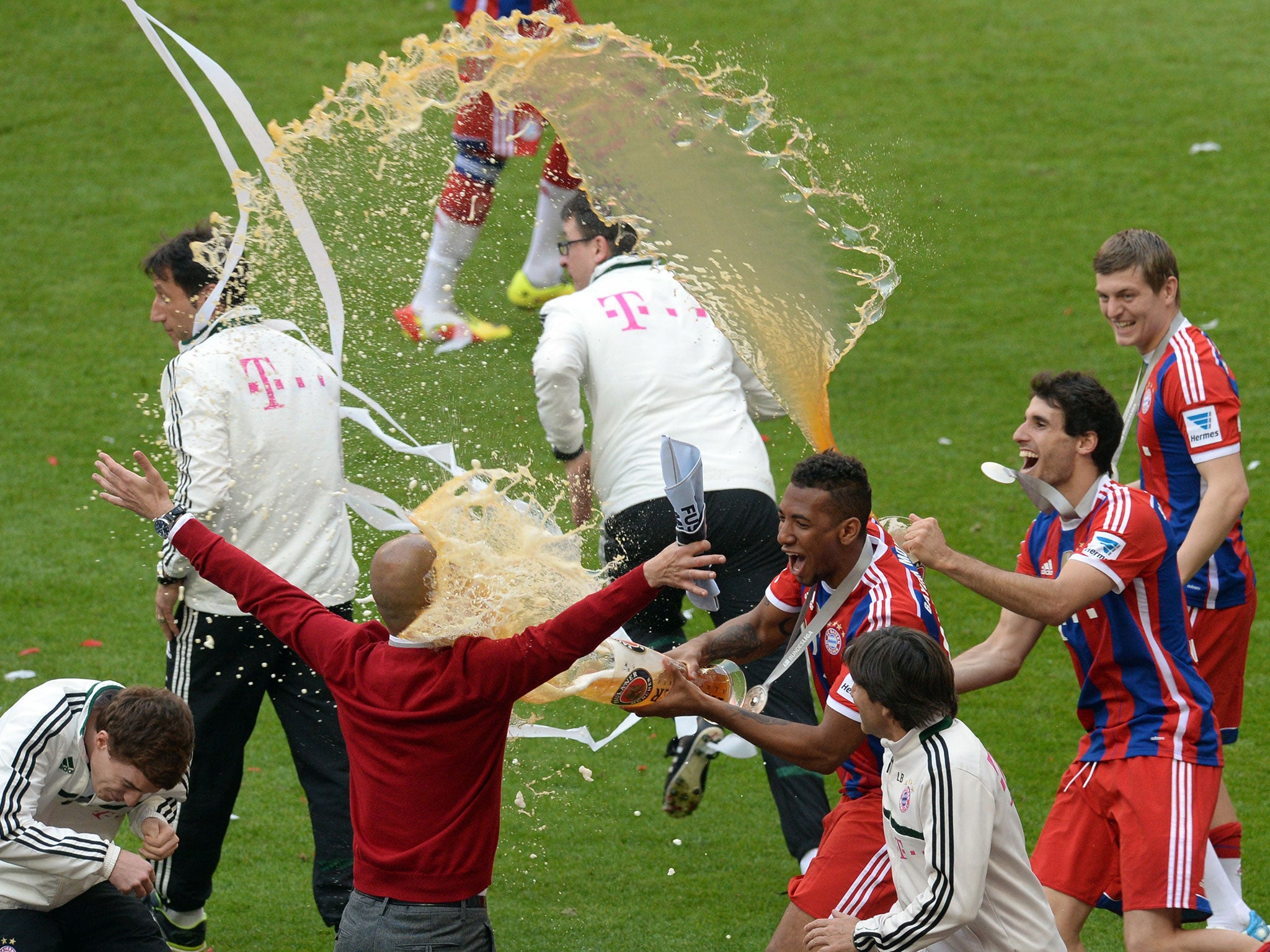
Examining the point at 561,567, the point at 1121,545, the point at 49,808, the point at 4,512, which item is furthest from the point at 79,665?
the point at 1121,545

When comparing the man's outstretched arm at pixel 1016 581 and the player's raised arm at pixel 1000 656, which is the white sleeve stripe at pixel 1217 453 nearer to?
the player's raised arm at pixel 1000 656

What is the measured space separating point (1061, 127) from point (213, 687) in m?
10.8

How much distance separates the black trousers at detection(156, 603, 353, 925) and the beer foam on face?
1478mm

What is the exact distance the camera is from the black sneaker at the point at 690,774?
546 cm

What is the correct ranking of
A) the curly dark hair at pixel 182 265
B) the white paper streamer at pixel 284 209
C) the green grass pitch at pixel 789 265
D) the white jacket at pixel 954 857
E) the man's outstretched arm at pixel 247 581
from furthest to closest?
the green grass pitch at pixel 789 265 < the curly dark hair at pixel 182 265 < the white paper streamer at pixel 284 209 < the man's outstretched arm at pixel 247 581 < the white jacket at pixel 954 857

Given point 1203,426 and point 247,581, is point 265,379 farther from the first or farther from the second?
point 1203,426

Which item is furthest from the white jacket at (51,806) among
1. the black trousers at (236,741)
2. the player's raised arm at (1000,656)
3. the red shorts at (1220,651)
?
the red shorts at (1220,651)

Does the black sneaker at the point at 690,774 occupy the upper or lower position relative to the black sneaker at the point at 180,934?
upper

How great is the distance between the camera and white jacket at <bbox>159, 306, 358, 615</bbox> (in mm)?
4641

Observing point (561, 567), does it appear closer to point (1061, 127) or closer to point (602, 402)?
point (602, 402)

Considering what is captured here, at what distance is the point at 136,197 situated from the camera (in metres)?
12.7

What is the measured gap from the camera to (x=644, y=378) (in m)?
5.10

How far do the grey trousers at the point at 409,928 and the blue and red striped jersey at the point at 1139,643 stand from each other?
179cm

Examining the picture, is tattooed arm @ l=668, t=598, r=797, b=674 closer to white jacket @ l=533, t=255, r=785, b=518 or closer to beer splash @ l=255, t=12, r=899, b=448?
beer splash @ l=255, t=12, r=899, b=448
